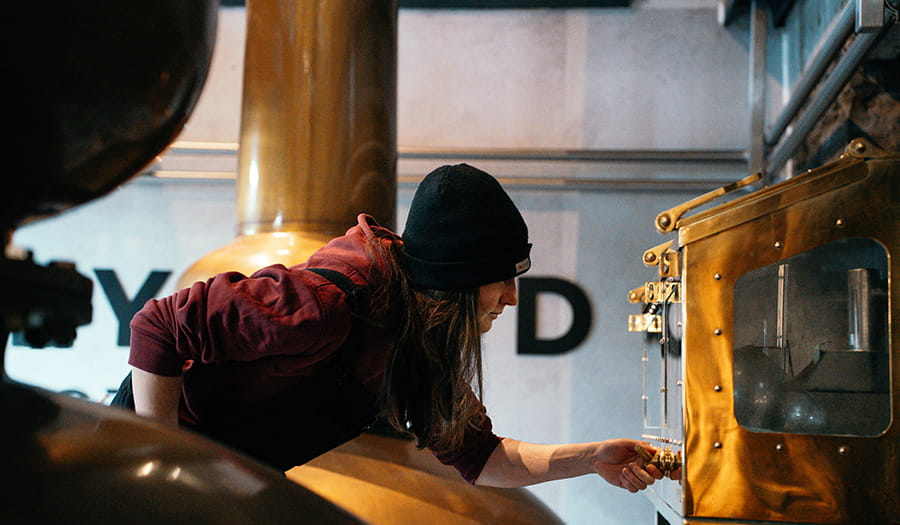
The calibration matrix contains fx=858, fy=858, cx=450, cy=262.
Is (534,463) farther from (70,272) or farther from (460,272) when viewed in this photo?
(70,272)

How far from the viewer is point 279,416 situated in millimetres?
1062

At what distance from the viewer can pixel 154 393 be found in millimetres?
994

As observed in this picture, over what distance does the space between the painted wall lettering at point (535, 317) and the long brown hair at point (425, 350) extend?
182cm

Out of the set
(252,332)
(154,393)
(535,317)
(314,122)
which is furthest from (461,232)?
(535,317)

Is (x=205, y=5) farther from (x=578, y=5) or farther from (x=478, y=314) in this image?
(x=578, y=5)

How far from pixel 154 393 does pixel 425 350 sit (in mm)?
326

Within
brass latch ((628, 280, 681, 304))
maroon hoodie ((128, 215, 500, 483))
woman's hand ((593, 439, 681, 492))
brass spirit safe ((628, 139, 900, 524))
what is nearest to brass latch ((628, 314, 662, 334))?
brass latch ((628, 280, 681, 304))

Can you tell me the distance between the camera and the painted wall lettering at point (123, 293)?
3.06 m

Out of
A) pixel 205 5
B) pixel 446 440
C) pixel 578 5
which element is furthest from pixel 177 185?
pixel 205 5

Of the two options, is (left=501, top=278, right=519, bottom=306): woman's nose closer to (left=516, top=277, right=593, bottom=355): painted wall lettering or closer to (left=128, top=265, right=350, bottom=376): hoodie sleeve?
(left=128, top=265, right=350, bottom=376): hoodie sleeve

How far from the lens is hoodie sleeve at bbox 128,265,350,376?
0.95 metres

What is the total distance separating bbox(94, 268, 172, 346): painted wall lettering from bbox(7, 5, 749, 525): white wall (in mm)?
34

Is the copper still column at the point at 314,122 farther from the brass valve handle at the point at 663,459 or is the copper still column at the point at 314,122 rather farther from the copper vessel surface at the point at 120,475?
the copper vessel surface at the point at 120,475

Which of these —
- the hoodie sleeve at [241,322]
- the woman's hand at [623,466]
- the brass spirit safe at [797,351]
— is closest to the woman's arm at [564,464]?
the woman's hand at [623,466]
